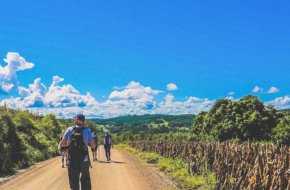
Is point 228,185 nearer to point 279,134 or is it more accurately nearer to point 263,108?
point 279,134

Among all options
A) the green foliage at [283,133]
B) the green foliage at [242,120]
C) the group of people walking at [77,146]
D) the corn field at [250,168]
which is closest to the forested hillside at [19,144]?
the corn field at [250,168]

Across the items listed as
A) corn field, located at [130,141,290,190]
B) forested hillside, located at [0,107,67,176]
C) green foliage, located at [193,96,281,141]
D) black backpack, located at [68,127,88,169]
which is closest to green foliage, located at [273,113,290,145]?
green foliage, located at [193,96,281,141]

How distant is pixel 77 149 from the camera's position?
15.7 meters

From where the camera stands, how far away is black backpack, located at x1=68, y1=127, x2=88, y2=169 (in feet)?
51.1

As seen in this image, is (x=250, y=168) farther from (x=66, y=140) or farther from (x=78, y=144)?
(x=66, y=140)

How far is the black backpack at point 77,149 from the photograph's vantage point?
15586 mm

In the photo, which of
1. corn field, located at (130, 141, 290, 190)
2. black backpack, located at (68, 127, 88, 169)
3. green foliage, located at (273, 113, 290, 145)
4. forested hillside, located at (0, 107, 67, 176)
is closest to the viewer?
corn field, located at (130, 141, 290, 190)

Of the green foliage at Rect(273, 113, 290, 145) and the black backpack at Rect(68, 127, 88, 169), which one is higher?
the green foliage at Rect(273, 113, 290, 145)

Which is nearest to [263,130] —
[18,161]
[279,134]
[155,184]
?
[279,134]

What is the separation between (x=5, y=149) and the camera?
114ft

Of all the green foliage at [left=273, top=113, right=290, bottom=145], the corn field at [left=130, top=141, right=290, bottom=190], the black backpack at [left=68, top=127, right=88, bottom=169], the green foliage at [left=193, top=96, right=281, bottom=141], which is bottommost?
the corn field at [left=130, top=141, right=290, bottom=190]

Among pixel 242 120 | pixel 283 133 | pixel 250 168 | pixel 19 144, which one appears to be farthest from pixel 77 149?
pixel 242 120

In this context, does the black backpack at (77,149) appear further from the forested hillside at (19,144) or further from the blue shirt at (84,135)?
the forested hillside at (19,144)

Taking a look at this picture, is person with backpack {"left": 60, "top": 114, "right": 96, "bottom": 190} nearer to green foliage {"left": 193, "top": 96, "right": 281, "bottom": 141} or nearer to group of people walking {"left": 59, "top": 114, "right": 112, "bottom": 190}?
group of people walking {"left": 59, "top": 114, "right": 112, "bottom": 190}
